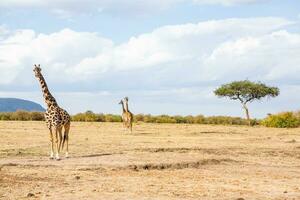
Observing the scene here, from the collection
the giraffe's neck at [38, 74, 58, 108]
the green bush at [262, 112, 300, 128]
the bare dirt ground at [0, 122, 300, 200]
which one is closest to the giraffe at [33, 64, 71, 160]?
the giraffe's neck at [38, 74, 58, 108]

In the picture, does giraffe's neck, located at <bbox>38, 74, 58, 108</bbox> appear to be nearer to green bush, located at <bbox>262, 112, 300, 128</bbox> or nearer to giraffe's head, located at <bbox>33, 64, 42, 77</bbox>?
giraffe's head, located at <bbox>33, 64, 42, 77</bbox>

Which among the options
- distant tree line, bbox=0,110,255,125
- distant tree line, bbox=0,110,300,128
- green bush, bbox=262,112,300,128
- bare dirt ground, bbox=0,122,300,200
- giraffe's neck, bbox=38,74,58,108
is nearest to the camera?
bare dirt ground, bbox=0,122,300,200

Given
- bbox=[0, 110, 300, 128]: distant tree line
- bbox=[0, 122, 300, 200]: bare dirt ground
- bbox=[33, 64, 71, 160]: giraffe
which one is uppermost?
bbox=[0, 110, 300, 128]: distant tree line

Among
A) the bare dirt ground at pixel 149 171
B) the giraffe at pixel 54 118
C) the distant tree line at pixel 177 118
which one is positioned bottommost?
the bare dirt ground at pixel 149 171

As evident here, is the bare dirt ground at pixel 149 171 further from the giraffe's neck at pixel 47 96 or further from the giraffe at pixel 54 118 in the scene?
the giraffe's neck at pixel 47 96

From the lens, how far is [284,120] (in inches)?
2131

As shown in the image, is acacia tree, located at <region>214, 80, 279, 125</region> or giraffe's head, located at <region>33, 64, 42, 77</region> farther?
acacia tree, located at <region>214, 80, 279, 125</region>

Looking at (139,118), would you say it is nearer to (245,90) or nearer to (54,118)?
(245,90)

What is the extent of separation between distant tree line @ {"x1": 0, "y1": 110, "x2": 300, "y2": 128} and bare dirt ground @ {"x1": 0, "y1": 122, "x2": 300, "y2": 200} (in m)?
24.0

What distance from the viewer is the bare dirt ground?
15.8 meters

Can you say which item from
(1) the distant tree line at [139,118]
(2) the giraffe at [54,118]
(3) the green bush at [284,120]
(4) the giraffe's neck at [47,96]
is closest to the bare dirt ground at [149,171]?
(2) the giraffe at [54,118]

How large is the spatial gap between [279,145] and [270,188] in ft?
48.8

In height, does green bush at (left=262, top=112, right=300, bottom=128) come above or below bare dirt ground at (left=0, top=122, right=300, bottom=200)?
above

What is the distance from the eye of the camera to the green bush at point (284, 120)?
177 ft
